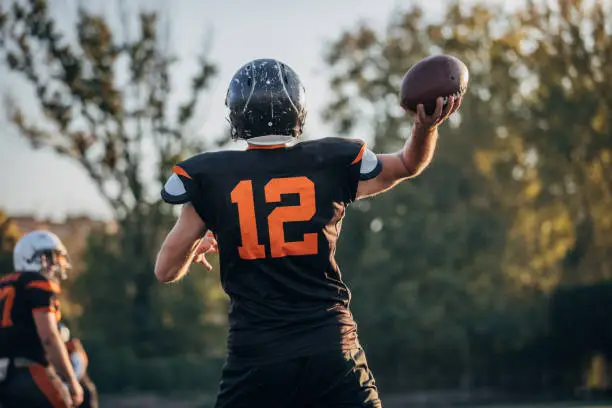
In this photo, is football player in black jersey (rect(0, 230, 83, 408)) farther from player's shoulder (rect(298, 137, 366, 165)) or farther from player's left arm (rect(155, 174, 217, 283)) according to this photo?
player's shoulder (rect(298, 137, 366, 165))

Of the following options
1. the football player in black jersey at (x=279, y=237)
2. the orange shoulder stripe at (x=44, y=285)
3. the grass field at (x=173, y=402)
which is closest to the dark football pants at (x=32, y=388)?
the orange shoulder stripe at (x=44, y=285)

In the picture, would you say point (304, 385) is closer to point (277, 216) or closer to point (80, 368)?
point (277, 216)

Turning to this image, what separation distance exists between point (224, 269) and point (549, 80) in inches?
1115

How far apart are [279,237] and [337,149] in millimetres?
393

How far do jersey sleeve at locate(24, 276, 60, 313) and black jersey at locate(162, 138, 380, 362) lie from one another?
3.62 meters

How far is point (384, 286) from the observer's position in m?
29.1

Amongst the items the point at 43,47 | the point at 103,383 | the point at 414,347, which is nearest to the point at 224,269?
the point at 103,383

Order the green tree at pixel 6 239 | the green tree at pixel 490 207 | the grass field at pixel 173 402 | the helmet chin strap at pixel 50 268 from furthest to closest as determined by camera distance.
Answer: the green tree at pixel 490 207 < the grass field at pixel 173 402 < the green tree at pixel 6 239 < the helmet chin strap at pixel 50 268

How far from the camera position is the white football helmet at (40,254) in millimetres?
7219

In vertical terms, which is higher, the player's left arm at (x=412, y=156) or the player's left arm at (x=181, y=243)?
the player's left arm at (x=412, y=156)

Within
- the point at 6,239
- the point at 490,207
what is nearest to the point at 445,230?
the point at 490,207

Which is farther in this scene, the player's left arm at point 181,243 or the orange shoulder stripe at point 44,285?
the orange shoulder stripe at point 44,285

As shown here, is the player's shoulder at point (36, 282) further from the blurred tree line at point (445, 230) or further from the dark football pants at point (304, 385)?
the blurred tree line at point (445, 230)

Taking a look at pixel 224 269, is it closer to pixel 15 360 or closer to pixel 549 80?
pixel 15 360
